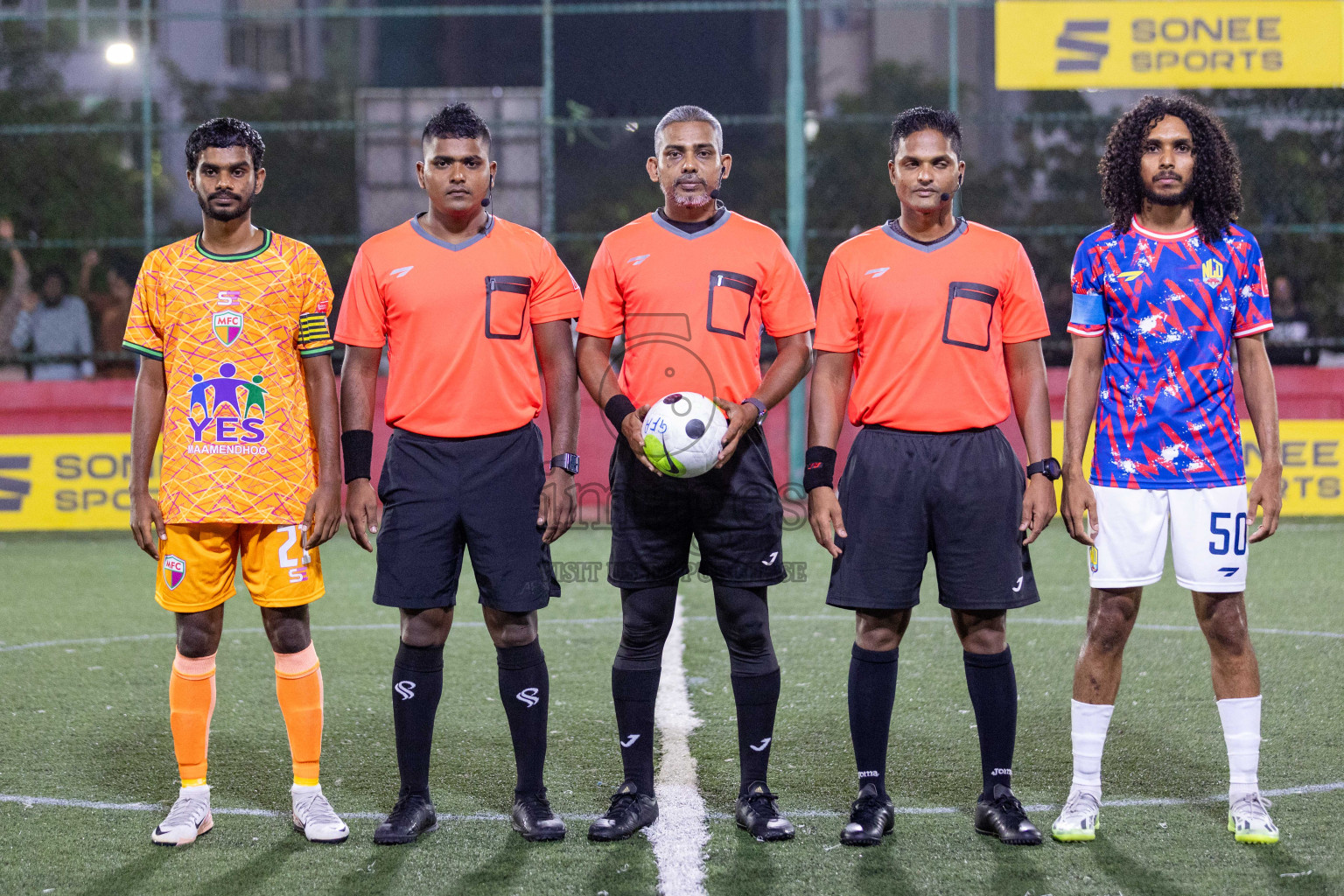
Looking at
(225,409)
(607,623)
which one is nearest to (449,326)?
(225,409)

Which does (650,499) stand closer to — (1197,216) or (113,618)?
(1197,216)

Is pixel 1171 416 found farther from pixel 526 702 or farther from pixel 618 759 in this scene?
pixel 618 759

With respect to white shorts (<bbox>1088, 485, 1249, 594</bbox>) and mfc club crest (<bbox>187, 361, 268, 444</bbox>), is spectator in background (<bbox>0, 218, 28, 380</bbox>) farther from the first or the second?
white shorts (<bbox>1088, 485, 1249, 594</bbox>)

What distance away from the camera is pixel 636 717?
419cm

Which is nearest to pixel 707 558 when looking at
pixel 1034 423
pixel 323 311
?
pixel 1034 423

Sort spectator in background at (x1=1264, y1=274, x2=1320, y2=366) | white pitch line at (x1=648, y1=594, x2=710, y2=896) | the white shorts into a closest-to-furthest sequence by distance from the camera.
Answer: white pitch line at (x1=648, y1=594, x2=710, y2=896), the white shorts, spectator in background at (x1=1264, y1=274, x2=1320, y2=366)

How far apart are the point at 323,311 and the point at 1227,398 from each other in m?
2.62

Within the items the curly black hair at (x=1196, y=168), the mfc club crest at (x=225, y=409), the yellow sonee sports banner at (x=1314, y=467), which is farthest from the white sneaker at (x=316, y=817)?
the yellow sonee sports banner at (x=1314, y=467)

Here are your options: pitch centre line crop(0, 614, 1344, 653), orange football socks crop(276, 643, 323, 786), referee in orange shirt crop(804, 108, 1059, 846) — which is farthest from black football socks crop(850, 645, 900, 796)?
pitch centre line crop(0, 614, 1344, 653)

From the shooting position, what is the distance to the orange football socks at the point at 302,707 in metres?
4.16

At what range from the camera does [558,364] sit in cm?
414

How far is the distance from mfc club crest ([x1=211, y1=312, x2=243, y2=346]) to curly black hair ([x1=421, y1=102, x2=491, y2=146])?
0.75 metres

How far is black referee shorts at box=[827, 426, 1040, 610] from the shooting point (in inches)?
156

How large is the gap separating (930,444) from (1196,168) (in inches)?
42.8
